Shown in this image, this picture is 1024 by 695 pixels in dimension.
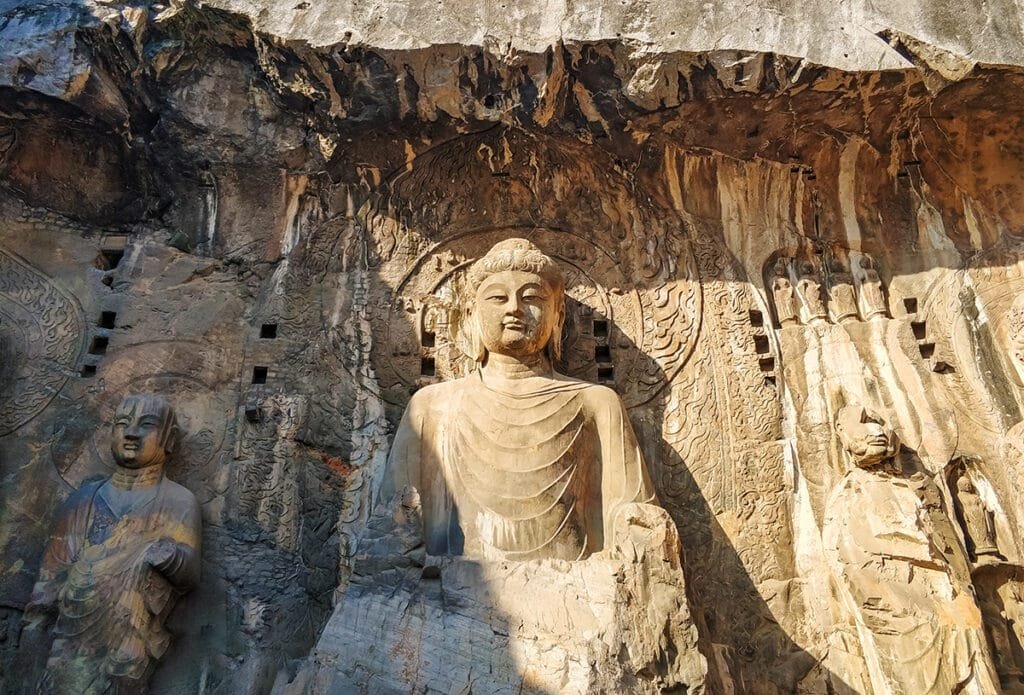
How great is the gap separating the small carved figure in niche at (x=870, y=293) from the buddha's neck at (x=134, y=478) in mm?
4835

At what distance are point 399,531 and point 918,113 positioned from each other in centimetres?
458

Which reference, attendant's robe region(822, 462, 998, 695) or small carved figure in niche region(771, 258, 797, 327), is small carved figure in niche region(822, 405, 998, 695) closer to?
attendant's robe region(822, 462, 998, 695)

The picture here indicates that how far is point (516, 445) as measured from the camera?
16.4ft

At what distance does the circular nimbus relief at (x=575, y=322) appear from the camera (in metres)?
6.11

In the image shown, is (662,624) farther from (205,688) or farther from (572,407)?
(205,688)

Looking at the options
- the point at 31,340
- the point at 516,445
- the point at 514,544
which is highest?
the point at 31,340

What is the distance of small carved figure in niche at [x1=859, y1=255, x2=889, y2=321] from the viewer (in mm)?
6176

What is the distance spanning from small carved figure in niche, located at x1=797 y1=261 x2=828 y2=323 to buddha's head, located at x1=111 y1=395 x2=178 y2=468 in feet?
14.3

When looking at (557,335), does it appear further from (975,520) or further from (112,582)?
(112,582)

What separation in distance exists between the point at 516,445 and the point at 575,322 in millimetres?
1554

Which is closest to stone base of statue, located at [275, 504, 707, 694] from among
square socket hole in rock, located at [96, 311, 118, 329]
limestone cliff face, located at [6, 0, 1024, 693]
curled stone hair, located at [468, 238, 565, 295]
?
limestone cliff face, located at [6, 0, 1024, 693]

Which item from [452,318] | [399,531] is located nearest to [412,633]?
[399,531]

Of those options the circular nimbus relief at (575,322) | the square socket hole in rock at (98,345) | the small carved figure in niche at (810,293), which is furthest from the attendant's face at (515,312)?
the square socket hole in rock at (98,345)

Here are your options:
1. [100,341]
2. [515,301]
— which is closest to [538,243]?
[515,301]
